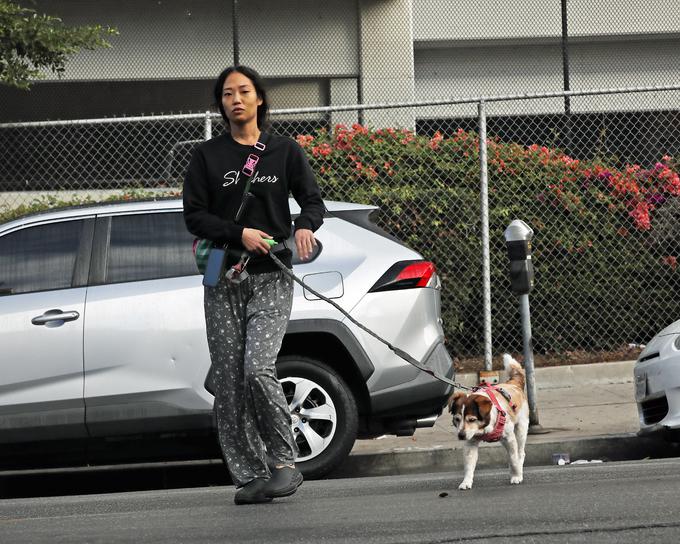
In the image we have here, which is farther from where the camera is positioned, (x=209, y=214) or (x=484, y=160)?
(x=484, y=160)

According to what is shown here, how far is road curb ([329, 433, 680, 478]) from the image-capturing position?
7793 mm

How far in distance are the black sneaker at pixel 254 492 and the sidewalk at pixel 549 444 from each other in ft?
7.31

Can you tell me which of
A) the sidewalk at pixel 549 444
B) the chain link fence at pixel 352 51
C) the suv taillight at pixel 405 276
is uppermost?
the chain link fence at pixel 352 51

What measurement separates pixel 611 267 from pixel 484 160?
1.55 meters

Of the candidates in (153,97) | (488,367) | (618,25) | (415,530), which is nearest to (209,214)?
(415,530)

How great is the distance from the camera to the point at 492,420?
572 centimetres

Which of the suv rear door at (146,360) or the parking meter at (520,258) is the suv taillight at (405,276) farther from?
the parking meter at (520,258)

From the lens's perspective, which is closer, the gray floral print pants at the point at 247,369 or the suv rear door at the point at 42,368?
the gray floral print pants at the point at 247,369

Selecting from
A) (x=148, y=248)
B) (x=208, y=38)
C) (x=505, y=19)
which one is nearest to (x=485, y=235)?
(x=148, y=248)

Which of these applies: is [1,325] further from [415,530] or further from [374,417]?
[415,530]

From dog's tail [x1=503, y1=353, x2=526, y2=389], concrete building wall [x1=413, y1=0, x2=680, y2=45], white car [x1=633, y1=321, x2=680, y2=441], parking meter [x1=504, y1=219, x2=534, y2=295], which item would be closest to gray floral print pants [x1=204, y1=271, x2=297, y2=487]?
dog's tail [x1=503, y1=353, x2=526, y2=389]

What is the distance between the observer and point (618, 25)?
59.5 feet

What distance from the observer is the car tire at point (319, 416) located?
6.99 metres

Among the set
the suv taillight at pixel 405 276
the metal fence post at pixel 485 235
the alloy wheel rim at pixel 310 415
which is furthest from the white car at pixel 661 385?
the metal fence post at pixel 485 235
